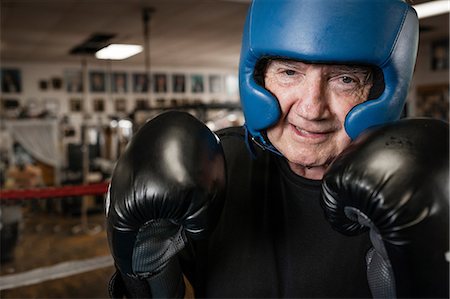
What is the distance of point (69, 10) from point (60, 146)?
3702mm

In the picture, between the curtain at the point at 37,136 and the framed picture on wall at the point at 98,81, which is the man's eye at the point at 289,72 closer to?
the curtain at the point at 37,136

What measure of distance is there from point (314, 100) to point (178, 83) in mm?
9907

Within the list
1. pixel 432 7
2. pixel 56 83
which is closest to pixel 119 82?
pixel 56 83

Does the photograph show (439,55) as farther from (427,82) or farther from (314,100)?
(314,100)

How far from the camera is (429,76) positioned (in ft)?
25.4

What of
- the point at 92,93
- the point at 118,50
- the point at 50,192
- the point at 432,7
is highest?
the point at 432,7

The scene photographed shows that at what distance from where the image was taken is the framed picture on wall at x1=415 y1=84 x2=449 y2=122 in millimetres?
7412

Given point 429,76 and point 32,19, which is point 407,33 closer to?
point 32,19

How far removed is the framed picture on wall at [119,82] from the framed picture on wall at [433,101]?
19.8ft

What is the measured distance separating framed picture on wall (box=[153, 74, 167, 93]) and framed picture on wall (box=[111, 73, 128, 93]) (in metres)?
0.68

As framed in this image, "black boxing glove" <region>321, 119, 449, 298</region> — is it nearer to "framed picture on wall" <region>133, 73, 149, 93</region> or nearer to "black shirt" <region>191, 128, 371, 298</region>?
"black shirt" <region>191, 128, 371, 298</region>

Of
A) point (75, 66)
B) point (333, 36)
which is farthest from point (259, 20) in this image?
point (75, 66)

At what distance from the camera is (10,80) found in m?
8.70

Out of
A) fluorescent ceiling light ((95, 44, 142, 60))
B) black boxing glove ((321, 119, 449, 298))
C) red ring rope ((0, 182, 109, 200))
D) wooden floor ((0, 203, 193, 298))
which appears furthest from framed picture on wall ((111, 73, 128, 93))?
black boxing glove ((321, 119, 449, 298))
